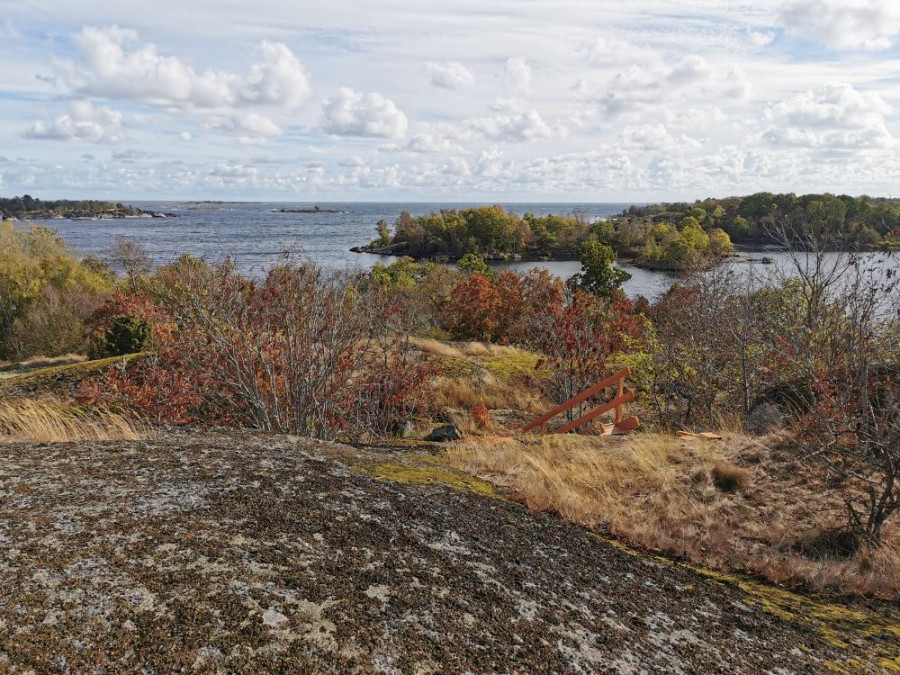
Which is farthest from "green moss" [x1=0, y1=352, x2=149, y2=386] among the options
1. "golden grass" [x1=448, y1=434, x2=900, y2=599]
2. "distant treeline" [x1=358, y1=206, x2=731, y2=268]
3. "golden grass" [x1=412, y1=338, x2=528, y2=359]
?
"distant treeline" [x1=358, y1=206, x2=731, y2=268]

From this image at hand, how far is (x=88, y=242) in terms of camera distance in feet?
461

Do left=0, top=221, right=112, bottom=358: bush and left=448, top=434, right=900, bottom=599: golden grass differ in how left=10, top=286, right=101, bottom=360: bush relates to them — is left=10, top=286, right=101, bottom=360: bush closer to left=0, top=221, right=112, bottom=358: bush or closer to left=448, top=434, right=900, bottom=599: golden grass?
left=0, top=221, right=112, bottom=358: bush

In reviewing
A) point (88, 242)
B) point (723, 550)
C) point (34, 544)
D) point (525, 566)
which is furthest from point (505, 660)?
point (88, 242)

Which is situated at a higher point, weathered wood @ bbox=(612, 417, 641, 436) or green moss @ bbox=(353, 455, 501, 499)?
green moss @ bbox=(353, 455, 501, 499)

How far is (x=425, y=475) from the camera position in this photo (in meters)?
5.56

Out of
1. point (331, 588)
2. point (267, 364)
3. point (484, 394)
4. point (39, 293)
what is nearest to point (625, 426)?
point (267, 364)

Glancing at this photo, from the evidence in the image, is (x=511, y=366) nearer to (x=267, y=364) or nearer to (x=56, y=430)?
(x=267, y=364)

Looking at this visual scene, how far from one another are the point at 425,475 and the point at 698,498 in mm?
3387

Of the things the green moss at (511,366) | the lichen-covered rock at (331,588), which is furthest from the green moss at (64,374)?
the lichen-covered rock at (331,588)

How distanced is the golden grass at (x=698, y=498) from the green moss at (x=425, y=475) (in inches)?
15.0

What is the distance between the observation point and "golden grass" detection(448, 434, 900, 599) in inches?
194

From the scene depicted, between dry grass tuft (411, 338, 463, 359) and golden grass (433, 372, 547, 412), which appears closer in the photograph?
golden grass (433, 372, 547, 412)

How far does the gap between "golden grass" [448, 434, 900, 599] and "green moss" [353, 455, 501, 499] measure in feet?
1.25

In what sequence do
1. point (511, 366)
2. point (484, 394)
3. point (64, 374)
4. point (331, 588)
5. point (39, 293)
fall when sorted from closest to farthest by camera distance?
point (331, 588) → point (64, 374) → point (484, 394) → point (511, 366) → point (39, 293)
